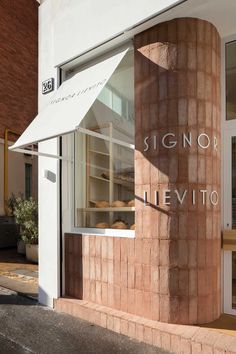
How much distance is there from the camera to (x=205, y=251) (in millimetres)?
4453

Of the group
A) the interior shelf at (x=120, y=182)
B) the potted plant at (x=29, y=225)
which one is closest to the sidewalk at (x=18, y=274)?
the potted plant at (x=29, y=225)

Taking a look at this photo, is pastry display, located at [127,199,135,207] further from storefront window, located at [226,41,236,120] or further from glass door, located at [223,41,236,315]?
storefront window, located at [226,41,236,120]

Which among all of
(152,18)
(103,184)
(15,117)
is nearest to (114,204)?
(103,184)

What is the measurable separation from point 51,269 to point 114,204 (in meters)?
1.52

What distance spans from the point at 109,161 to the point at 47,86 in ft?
5.54

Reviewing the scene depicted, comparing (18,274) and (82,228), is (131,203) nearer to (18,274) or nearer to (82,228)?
(82,228)

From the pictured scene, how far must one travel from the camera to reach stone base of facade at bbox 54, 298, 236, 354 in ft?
12.7

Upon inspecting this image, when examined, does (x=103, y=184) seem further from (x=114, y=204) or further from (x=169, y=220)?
(x=169, y=220)

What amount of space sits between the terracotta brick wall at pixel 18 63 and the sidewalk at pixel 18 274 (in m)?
5.31

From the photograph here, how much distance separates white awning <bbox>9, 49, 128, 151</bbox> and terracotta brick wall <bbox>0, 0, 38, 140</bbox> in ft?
28.6

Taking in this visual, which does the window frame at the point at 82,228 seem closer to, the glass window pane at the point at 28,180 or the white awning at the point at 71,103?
the white awning at the point at 71,103

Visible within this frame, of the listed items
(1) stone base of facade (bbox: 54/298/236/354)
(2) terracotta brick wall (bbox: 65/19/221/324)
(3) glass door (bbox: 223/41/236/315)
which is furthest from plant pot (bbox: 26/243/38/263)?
(3) glass door (bbox: 223/41/236/315)

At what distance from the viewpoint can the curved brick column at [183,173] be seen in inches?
174

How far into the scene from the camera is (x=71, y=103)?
4.89 metres
